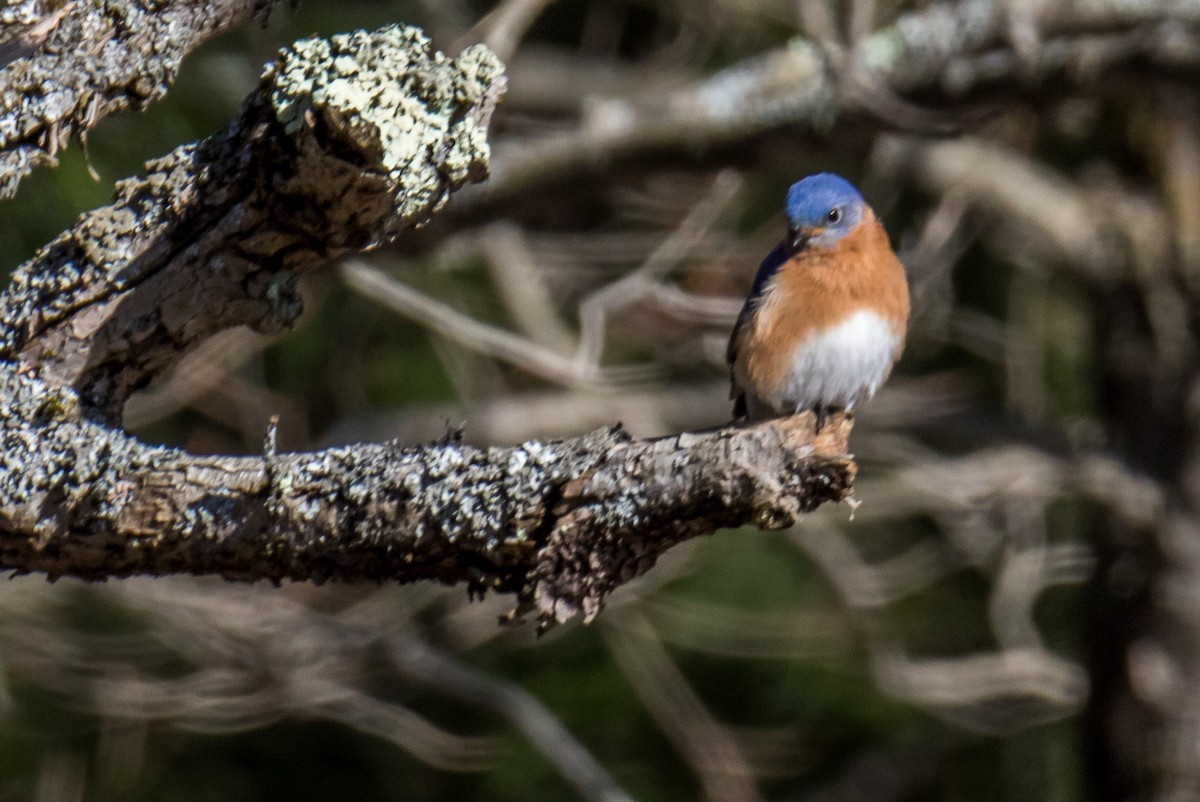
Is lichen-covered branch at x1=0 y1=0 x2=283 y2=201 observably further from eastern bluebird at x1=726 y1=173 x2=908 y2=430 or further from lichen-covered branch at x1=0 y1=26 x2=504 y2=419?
eastern bluebird at x1=726 y1=173 x2=908 y2=430

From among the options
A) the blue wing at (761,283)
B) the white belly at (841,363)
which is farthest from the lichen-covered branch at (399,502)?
the blue wing at (761,283)

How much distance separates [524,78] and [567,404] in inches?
76.8

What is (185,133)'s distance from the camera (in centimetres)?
579

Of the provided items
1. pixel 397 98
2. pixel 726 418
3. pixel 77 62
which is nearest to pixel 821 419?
pixel 397 98

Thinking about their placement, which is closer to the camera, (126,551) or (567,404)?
(126,551)

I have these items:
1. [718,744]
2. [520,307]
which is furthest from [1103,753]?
[520,307]

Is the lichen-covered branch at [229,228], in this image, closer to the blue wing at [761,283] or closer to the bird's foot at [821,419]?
the bird's foot at [821,419]

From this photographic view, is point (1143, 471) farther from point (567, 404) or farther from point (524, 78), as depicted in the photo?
point (524, 78)

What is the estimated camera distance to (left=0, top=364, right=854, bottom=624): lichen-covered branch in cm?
204

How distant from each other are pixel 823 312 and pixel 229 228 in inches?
83.6

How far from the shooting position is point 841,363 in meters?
3.88

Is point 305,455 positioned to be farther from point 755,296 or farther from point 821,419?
point 755,296

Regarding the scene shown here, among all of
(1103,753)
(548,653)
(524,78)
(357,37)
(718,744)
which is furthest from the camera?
(524,78)

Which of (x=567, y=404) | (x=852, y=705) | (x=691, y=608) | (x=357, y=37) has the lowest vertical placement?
(x=852, y=705)
